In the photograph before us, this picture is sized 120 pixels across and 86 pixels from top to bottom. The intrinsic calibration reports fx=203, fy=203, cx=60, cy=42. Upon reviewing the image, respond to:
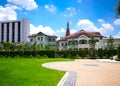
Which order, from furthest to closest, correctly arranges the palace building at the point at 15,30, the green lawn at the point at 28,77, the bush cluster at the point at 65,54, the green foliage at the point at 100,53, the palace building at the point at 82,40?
the palace building at the point at 15,30 < the palace building at the point at 82,40 < the green foliage at the point at 100,53 < the bush cluster at the point at 65,54 < the green lawn at the point at 28,77

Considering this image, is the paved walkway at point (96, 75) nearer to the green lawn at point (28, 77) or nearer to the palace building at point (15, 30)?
the green lawn at point (28, 77)

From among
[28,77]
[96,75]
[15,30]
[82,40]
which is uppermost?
[15,30]

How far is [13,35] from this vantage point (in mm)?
100750

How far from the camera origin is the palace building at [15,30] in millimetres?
97500

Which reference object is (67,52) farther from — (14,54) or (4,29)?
(4,29)

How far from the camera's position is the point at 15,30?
327 ft

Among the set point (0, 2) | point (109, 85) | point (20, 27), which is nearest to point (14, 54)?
point (0, 2)

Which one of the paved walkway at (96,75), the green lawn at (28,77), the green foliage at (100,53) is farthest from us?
the green foliage at (100,53)

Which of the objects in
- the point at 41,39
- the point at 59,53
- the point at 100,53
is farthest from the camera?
the point at 41,39

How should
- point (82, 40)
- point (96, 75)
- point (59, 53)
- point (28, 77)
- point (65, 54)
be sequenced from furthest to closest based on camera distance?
point (82, 40)
point (59, 53)
point (65, 54)
point (96, 75)
point (28, 77)

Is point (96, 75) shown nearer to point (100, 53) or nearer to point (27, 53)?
point (100, 53)

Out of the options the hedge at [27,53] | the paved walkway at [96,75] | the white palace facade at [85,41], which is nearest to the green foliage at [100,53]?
the hedge at [27,53]

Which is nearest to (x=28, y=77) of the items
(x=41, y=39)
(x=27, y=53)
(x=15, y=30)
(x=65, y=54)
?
(x=27, y=53)

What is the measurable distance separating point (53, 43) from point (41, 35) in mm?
6508
